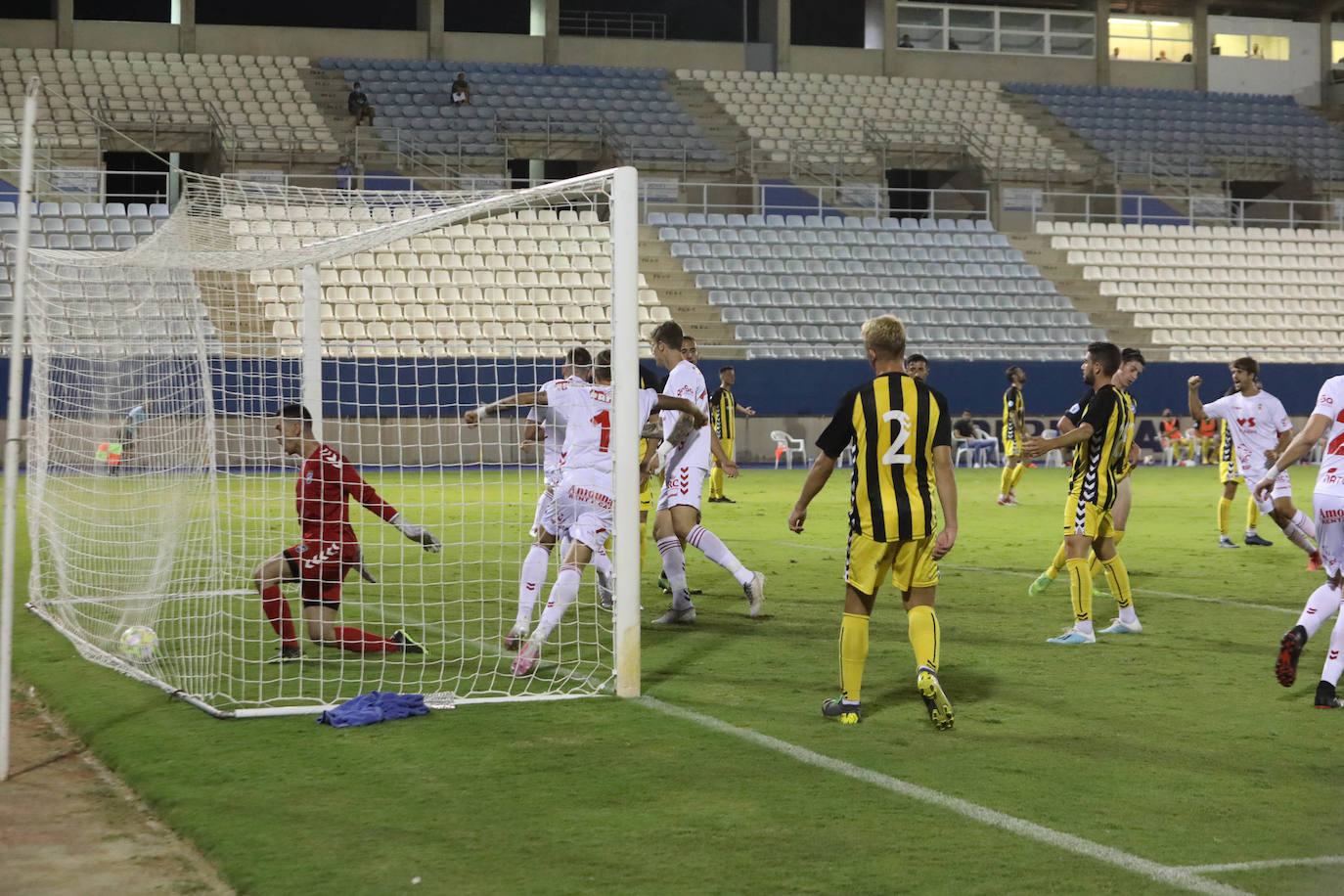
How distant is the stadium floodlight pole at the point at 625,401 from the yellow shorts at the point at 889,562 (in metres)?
1.20

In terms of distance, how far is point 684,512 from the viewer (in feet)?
33.9

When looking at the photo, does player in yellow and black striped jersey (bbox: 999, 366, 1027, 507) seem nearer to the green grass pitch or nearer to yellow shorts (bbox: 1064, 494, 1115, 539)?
the green grass pitch

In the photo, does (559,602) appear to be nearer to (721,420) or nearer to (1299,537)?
(1299,537)

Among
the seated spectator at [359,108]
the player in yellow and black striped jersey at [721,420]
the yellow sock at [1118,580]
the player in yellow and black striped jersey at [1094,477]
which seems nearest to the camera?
the player in yellow and black striped jersey at [1094,477]

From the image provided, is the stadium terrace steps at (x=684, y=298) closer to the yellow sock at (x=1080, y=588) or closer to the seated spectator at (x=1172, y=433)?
the seated spectator at (x=1172, y=433)

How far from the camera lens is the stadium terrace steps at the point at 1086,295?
110 ft

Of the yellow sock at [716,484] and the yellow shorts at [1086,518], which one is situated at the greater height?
the yellow shorts at [1086,518]

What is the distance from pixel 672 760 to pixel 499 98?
32.2 metres

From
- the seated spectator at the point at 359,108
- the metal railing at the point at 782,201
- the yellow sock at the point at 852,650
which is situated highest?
the seated spectator at the point at 359,108

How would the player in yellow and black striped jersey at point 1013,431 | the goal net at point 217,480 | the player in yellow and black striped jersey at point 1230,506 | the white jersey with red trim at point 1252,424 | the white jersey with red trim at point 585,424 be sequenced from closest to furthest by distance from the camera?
1. the goal net at point 217,480
2. the white jersey with red trim at point 585,424
3. the white jersey with red trim at point 1252,424
4. the player in yellow and black striped jersey at point 1230,506
5. the player in yellow and black striped jersey at point 1013,431

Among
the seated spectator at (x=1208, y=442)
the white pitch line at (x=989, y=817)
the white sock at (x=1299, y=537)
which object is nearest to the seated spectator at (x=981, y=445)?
the seated spectator at (x=1208, y=442)

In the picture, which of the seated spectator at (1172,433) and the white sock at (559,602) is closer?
the white sock at (559,602)

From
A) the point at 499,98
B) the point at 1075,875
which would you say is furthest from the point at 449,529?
the point at 499,98

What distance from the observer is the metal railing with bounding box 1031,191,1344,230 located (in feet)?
123
